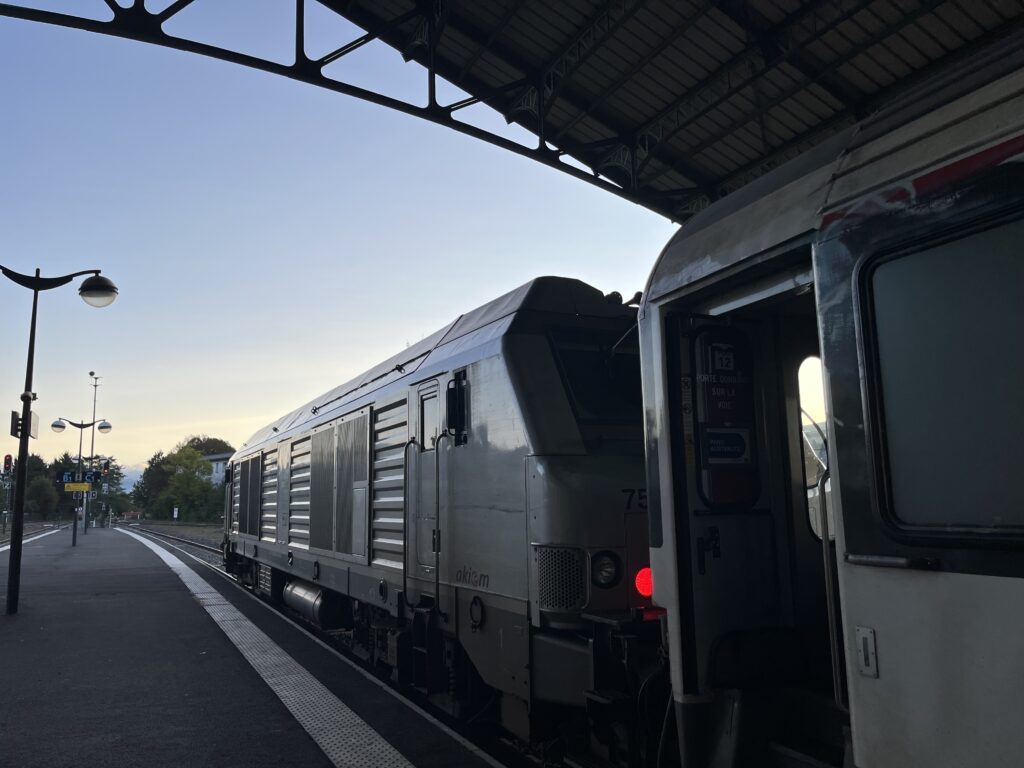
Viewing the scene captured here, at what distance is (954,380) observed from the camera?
7.72ft

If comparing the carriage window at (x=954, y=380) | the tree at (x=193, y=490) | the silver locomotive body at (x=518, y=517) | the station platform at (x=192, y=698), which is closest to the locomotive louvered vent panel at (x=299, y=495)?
the station platform at (x=192, y=698)

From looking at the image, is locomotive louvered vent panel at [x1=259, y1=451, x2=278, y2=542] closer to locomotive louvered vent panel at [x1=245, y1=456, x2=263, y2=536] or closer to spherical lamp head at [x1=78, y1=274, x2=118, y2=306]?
locomotive louvered vent panel at [x1=245, y1=456, x2=263, y2=536]

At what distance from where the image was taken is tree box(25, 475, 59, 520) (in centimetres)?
10688

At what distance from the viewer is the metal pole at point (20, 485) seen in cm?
1235

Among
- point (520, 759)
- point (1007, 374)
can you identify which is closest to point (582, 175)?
point (520, 759)

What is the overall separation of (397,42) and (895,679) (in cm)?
1053

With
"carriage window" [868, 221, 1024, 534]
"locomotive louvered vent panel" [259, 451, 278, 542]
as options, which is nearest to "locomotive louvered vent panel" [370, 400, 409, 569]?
"carriage window" [868, 221, 1024, 534]

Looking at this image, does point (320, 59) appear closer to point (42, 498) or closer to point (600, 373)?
point (600, 373)

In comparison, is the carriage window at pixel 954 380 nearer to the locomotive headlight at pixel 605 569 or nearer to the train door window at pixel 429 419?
the locomotive headlight at pixel 605 569

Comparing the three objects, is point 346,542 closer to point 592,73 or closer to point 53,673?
point 53,673

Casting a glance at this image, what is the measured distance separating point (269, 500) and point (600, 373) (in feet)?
31.2

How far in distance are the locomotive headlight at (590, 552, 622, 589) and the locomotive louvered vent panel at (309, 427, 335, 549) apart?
522 centimetres

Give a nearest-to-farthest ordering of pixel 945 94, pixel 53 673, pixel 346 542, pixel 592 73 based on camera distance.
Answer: pixel 945 94 → pixel 53 673 → pixel 346 542 → pixel 592 73

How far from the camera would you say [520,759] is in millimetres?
5965
